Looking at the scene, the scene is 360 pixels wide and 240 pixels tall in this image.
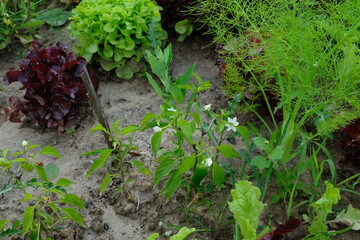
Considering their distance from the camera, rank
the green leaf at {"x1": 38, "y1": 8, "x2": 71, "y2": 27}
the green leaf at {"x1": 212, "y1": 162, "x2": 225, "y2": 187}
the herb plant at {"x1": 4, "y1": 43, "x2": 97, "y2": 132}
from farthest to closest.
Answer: the green leaf at {"x1": 38, "y1": 8, "x2": 71, "y2": 27}, the herb plant at {"x1": 4, "y1": 43, "x2": 97, "y2": 132}, the green leaf at {"x1": 212, "y1": 162, "x2": 225, "y2": 187}

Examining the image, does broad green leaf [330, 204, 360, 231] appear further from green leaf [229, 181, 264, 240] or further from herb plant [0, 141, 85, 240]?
herb plant [0, 141, 85, 240]

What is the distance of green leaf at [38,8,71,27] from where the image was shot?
3.51m

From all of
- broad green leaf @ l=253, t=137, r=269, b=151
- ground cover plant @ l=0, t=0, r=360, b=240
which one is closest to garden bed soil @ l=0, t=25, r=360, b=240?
ground cover plant @ l=0, t=0, r=360, b=240

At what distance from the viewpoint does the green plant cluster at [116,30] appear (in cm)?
289

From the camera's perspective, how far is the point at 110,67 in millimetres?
3021

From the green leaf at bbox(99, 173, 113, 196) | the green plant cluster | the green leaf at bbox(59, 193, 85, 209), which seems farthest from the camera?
the green plant cluster

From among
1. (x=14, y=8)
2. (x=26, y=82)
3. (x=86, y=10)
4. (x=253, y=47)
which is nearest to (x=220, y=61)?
(x=253, y=47)

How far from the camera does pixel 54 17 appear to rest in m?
3.52

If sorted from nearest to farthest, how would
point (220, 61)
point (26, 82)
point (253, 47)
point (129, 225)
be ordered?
1. point (129, 225)
2. point (253, 47)
3. point (26, 82)
4. point (220, 61)

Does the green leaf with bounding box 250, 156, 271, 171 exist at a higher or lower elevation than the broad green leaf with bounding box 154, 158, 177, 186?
higher

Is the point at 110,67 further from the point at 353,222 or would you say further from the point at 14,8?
the point at 353,222

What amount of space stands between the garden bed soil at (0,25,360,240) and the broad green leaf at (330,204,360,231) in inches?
5.1

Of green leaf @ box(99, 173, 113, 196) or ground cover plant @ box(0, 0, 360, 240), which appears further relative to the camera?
green leaf @ box(99, 173, 113, 196)

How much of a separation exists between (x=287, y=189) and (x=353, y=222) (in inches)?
13.0
